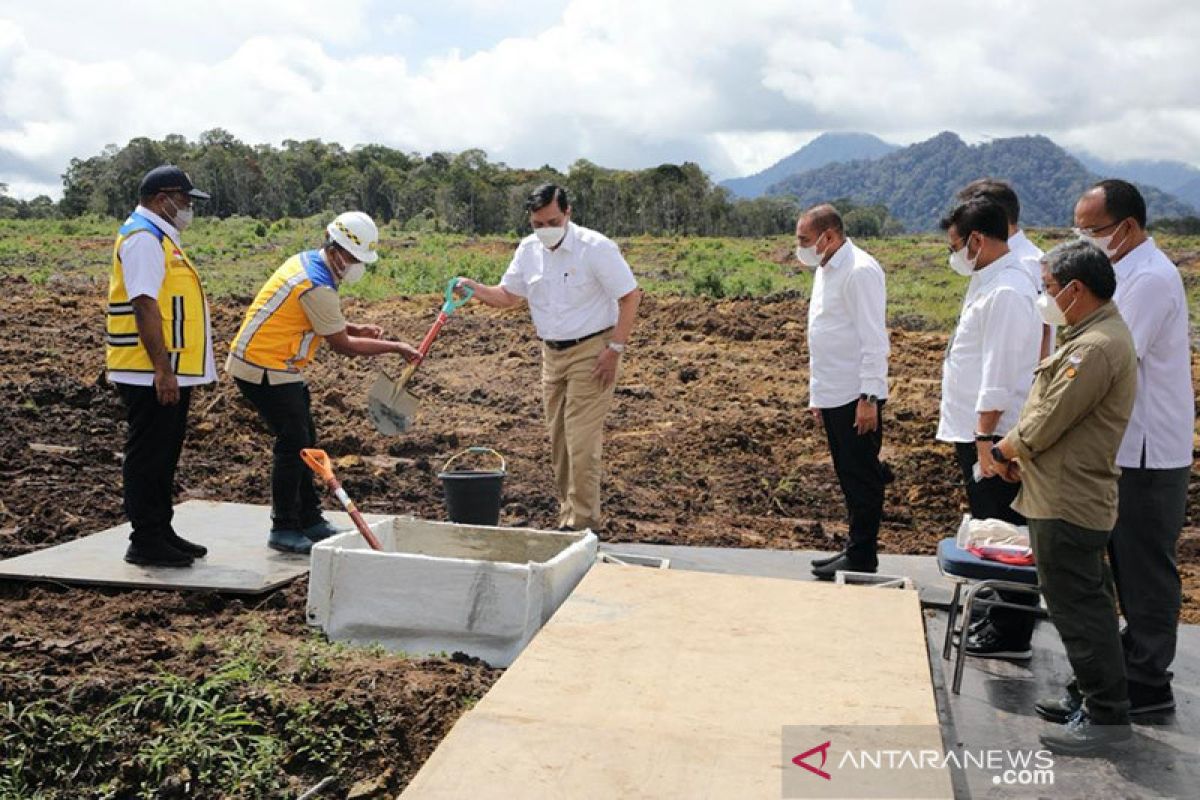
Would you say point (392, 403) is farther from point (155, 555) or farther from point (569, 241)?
point (155, 555)

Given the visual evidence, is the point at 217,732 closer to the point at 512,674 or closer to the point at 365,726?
the point at 365,726

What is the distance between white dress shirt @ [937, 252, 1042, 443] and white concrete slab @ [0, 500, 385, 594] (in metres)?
3.10

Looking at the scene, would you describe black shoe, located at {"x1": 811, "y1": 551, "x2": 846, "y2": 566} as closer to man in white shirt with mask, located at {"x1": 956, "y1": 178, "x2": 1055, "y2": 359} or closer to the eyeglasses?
man in white shirt with mask, located at {"x1": 956, "y1": 178, "x2": 1055, "y2": 359}

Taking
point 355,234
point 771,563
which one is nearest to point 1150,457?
point 771,563

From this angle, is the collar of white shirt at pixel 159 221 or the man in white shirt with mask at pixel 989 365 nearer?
the man in white shirt with mask at pixel 989 365

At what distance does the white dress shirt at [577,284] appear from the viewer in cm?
579

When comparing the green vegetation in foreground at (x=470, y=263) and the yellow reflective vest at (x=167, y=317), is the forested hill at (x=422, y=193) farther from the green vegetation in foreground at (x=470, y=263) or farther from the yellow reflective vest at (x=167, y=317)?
the yellow reflective vest at (x=167, y=317)

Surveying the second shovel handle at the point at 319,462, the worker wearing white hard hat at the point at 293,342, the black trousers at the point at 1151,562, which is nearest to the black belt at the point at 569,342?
the worker wearing white hard hat at the point at 293,342

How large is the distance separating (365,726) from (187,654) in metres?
0.93

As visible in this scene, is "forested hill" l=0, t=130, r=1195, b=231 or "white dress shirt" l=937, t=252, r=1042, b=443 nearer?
"white dress shirt" l=937, t=252, r=1042, b=443

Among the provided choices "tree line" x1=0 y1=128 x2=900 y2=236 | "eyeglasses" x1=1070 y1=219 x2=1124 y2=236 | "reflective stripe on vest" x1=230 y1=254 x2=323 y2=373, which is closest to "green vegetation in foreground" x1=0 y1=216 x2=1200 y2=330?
"reflective stripe on vest" x1=230 y1=254 x2=323 y2=373

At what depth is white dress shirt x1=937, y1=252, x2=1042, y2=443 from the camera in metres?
4.27

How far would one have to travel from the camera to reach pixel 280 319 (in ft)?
17.3

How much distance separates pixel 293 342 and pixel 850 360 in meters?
2.62
